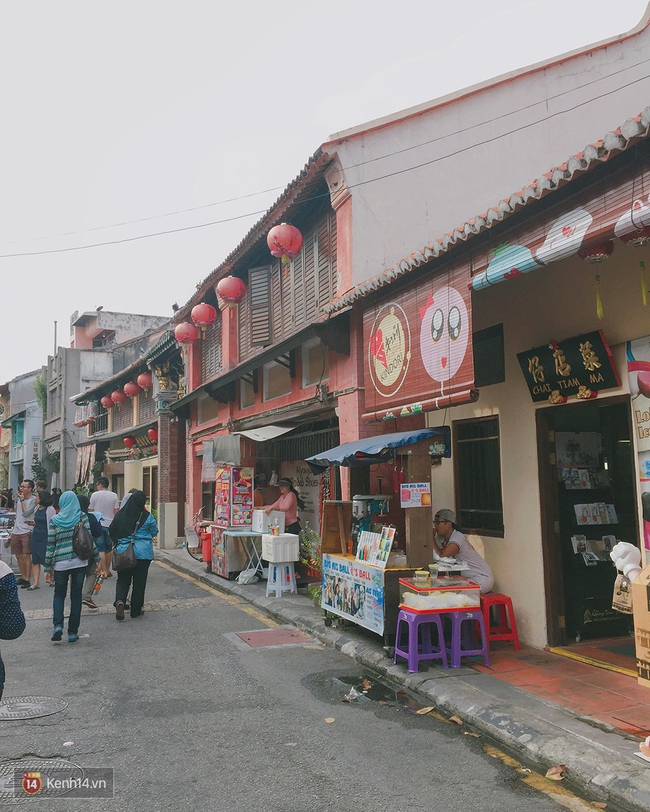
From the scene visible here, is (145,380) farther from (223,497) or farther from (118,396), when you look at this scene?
(223,497)

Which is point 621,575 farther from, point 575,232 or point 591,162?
point 591,162

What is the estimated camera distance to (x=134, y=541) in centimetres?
996

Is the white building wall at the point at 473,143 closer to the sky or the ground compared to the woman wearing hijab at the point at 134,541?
closer to the sky

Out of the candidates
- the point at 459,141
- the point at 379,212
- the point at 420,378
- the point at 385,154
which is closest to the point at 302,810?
the point at 420,378

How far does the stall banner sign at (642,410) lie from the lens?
608 centimetres

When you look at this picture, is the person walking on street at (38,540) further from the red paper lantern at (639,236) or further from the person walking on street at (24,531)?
the red paper lantern at (639,236)

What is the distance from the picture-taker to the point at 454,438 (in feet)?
30.3

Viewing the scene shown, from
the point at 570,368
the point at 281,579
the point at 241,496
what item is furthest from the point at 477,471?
the point at 241,496

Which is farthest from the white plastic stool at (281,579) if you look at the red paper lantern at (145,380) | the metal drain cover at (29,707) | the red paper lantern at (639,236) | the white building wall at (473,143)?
the red paper lantern at (145,380)

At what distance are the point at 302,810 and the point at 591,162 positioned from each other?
15.8 ft

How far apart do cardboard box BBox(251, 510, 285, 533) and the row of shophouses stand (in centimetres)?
96

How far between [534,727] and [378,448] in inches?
134

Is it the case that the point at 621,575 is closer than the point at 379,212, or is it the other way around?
the point at 621,575

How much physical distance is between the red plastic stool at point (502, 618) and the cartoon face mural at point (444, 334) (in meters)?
2.57
